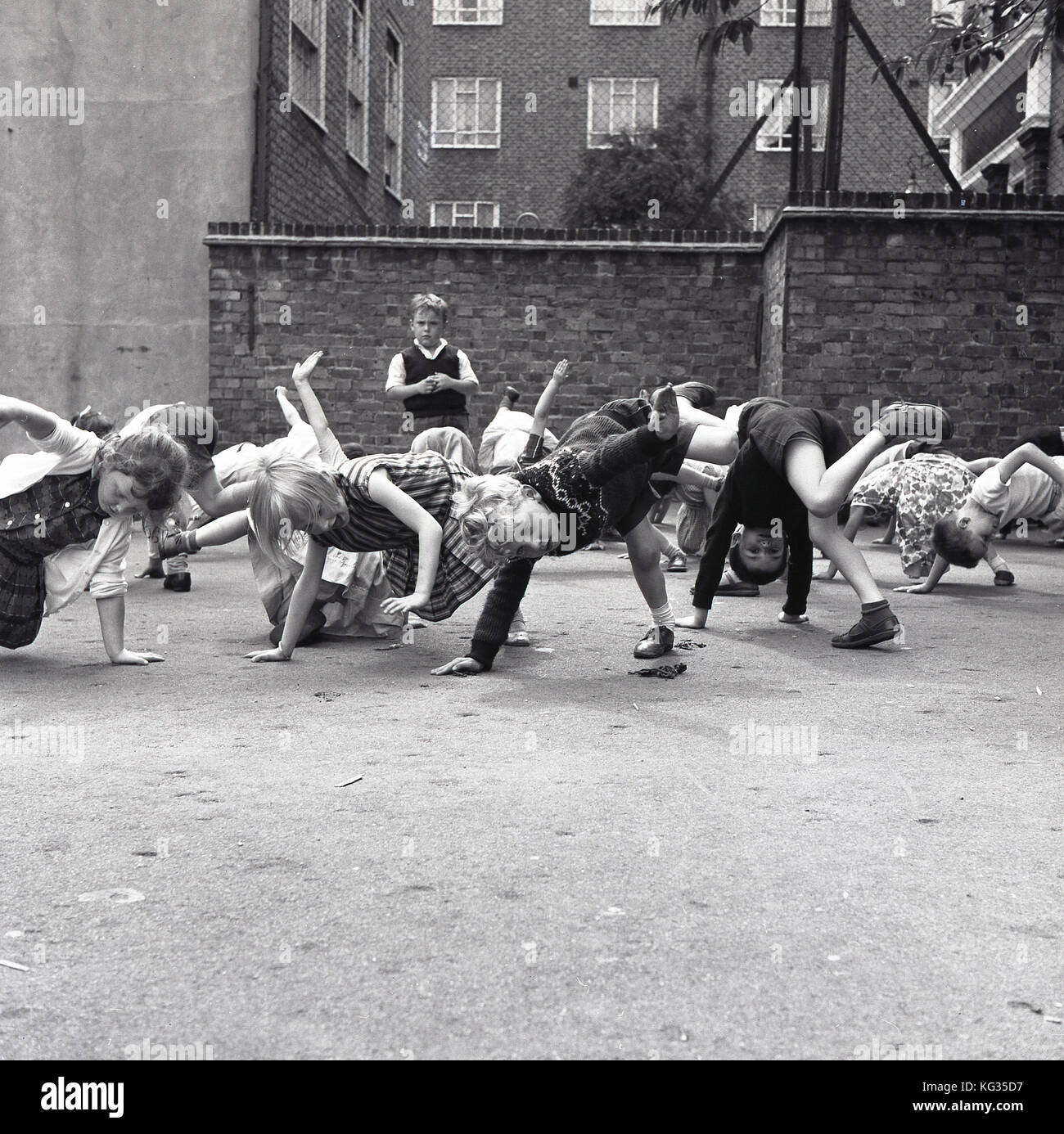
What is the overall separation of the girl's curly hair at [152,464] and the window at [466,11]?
30056 mm

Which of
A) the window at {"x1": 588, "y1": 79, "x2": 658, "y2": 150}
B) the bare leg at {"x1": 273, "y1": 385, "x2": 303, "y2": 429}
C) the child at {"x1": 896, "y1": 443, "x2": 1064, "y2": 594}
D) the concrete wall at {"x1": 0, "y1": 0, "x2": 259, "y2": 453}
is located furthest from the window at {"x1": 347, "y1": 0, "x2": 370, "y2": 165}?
the child at {"x1": 896, "y1": 443, "x2": 1064, "y2": 594}

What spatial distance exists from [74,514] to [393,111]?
1950 centimetres

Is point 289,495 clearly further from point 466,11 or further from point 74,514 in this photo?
point 466,11

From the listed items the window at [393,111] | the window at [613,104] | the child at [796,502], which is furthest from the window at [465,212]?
the child at [796,502]

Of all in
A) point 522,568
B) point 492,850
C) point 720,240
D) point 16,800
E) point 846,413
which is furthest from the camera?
point 720,240

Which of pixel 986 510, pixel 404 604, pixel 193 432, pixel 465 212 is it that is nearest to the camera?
pixel 404 604

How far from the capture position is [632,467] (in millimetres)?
5145

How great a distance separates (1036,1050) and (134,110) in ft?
48.0

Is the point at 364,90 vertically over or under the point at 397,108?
under

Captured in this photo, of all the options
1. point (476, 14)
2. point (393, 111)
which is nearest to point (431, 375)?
point (393, 111)

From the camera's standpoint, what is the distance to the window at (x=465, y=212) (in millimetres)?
32656
